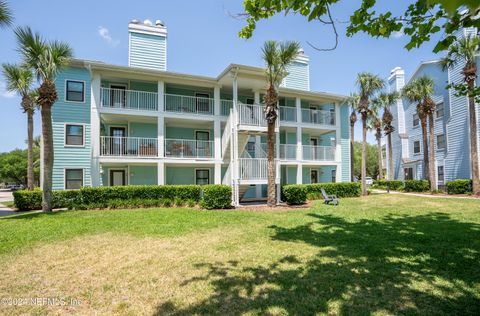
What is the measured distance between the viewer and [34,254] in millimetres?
5887

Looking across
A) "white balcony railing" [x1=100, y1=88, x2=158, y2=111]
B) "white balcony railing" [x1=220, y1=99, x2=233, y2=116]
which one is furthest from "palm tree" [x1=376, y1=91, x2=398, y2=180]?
"white balcony railing" [x1=100, y1=88, x2=158, y2=111]

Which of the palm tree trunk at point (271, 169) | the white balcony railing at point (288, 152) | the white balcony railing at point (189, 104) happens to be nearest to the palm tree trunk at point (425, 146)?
the white balcony railing at point (288, 152)

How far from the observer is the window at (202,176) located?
1830 cm

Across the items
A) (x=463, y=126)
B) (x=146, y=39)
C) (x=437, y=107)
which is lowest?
(x=463, y=126)

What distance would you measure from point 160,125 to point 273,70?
7402 millimetres

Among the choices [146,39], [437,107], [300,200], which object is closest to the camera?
[300,200]

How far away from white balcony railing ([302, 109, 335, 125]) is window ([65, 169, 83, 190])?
53.6ft

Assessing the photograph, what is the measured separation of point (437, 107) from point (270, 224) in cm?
2374

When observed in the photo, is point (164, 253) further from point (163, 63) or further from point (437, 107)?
point (437, 107)

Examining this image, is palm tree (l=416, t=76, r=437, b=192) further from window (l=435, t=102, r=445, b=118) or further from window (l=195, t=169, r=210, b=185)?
window (l=195, t=169, r=210, b=185)

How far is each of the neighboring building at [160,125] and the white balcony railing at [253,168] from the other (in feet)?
0.19

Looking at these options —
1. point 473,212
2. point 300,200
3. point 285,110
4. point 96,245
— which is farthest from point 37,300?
point 285,110

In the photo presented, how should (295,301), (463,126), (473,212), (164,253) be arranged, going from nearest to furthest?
(295,301) → (164,253) → (473,212) → (463,126)

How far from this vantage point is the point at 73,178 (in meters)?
16.0
